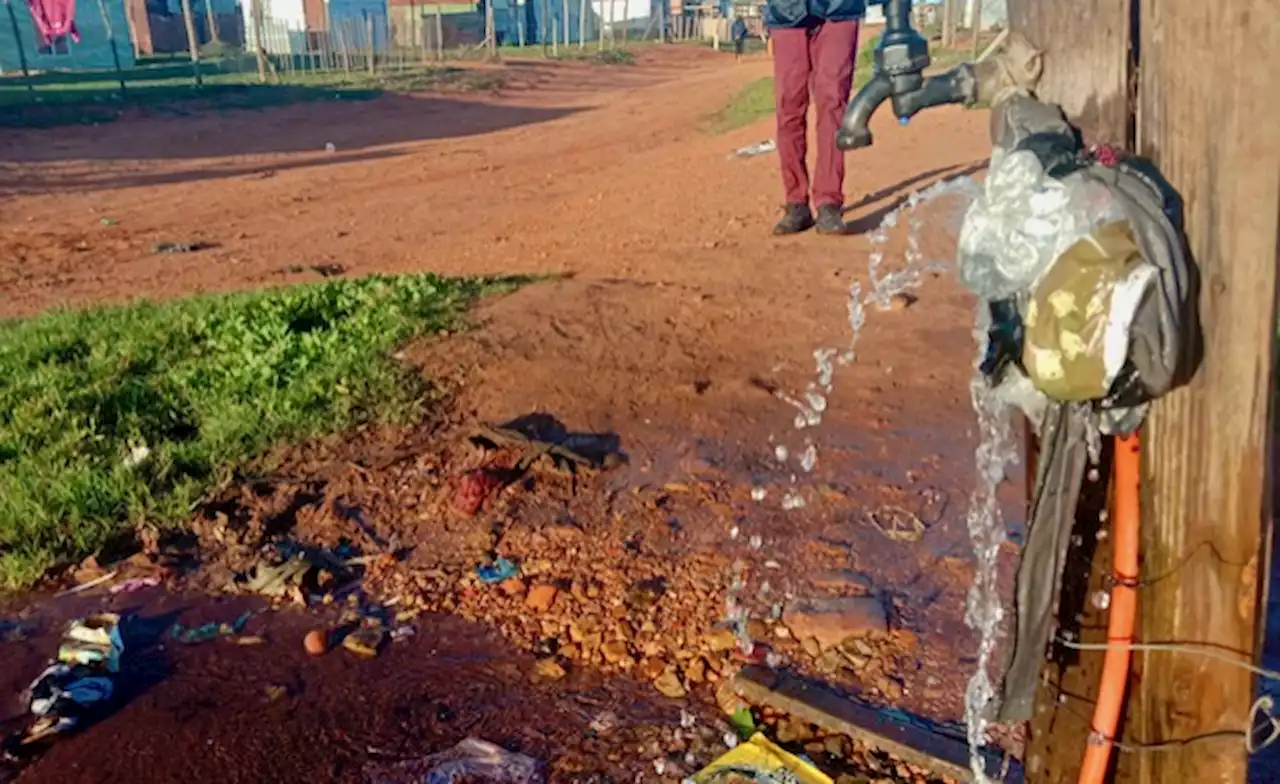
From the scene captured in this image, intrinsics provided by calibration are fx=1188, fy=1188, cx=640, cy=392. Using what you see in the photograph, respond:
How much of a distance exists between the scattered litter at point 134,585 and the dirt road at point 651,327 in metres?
0.46

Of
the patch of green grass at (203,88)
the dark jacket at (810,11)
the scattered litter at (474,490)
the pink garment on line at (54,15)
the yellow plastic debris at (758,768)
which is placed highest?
the pink garment on line at (54,15)

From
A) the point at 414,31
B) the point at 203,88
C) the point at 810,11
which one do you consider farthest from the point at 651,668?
the point at 414,31

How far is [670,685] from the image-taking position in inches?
112

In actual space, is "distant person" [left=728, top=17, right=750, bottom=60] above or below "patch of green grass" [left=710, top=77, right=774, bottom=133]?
above

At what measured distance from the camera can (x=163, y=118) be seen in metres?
17.0

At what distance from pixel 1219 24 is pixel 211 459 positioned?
11.5 feet

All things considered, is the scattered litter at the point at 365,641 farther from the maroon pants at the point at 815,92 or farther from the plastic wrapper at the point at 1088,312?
the maroon pants at the point at 815,92

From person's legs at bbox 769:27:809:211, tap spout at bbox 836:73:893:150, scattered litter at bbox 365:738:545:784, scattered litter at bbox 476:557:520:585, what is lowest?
scattered litter at bbox 365:738:545:784

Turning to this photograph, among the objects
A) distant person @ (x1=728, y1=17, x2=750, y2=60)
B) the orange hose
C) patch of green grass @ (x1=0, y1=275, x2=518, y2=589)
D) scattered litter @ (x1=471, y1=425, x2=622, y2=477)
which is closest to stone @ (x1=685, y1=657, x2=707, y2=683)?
scattered litter @ (x1=471, y1=425, x2=622, y2=477)

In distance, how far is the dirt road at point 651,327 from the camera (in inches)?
127

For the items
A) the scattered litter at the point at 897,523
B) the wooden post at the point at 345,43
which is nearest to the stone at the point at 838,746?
the scattered litter at the point at 897,523

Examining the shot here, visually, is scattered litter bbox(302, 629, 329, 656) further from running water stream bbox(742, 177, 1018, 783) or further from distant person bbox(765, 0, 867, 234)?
distant person bbox(765, 0, 867, 234)

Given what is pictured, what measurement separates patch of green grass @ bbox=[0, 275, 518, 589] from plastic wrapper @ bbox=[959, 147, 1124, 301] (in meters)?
3.00

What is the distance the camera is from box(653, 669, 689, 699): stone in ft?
9.27
